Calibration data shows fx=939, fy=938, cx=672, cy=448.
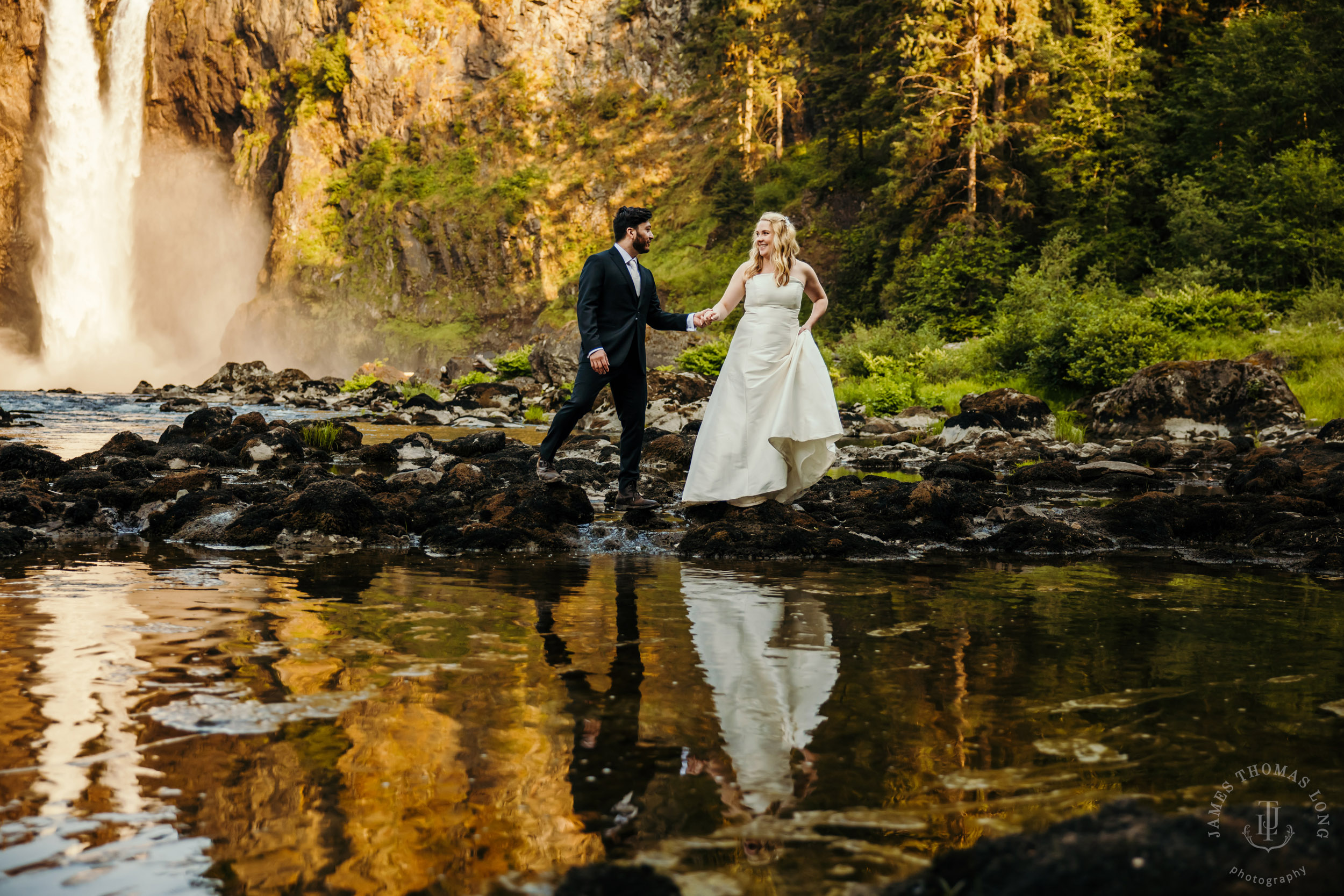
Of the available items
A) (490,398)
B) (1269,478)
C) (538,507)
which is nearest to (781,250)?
(538,507)

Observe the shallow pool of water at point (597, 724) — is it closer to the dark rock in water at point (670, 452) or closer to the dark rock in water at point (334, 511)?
the dark rock in water at point (334, 511)

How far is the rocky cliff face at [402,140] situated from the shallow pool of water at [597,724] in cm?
5581

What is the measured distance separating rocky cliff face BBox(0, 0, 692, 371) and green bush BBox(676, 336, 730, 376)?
31.5 meters

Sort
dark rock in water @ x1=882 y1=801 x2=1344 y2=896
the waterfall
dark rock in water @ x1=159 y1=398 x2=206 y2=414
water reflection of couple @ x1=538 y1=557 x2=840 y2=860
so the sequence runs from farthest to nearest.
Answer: the waterfall → dark rock in water @ x1=159 y1=398 x2=206 y2=414 → water reflection of couple @ x1=538 y1=557 x2=840 y2=860 → dark rock in water @ x1=882 y1=801 x2=1344 y2=896

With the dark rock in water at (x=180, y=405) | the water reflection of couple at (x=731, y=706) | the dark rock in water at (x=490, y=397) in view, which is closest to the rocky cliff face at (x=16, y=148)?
the dark rock in water at (x=180, y=405)

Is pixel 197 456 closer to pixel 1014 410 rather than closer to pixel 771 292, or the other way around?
pixel 771 292

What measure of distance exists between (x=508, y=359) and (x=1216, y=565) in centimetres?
3209

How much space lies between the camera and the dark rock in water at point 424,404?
1020 inches

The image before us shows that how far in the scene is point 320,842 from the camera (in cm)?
212

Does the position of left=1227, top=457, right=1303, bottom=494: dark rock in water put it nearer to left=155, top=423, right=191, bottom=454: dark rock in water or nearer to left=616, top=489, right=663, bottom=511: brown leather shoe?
left=616, top=489, right=663, bottom=511: brown leather shoe

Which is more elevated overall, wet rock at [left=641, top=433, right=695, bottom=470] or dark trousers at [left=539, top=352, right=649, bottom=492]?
dark trousers at [left=539, top=352, right=649, bottom=492]

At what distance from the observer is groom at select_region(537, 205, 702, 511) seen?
8117mm

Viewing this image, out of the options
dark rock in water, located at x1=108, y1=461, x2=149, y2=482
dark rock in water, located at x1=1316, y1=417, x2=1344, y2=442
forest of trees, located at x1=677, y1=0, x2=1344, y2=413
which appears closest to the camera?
dark rock in water, located at x1=108, y1=461, x2=149, y2=482

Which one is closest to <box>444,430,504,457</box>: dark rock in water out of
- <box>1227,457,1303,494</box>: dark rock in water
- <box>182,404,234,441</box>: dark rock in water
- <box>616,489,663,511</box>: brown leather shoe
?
<box>182,404,234,441</box>: dark rock in water
